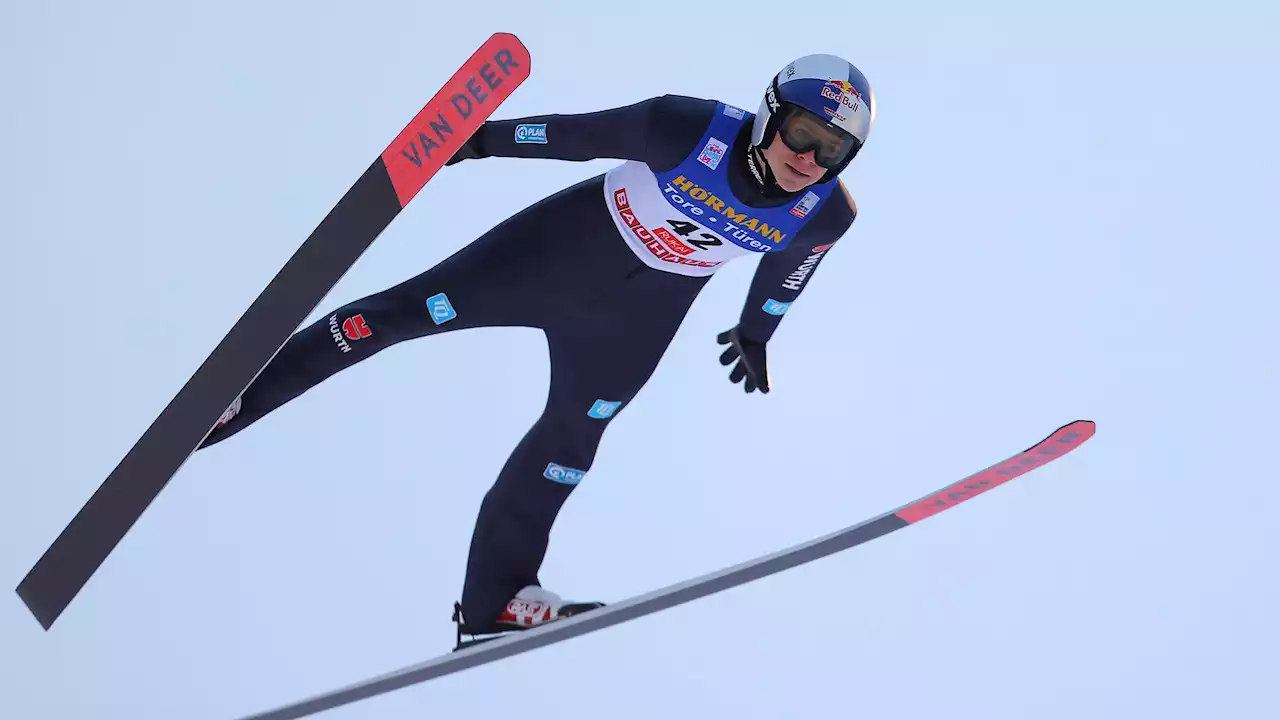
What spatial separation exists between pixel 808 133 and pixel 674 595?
3.73 ft

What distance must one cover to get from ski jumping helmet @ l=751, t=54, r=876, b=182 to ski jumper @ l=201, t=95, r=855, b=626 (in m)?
0.12

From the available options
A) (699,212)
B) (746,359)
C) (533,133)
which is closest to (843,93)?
(699,212)

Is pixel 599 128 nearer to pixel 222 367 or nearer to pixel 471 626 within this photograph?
pixel 222 367

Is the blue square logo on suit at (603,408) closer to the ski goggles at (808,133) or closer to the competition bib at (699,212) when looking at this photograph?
the competition bib at (699,212)

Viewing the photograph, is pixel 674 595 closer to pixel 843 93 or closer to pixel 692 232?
pixel 692 232

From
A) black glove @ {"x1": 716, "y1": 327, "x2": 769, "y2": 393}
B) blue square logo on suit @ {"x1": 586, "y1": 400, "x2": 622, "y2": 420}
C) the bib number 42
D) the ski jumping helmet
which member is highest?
the ski jumping helmet

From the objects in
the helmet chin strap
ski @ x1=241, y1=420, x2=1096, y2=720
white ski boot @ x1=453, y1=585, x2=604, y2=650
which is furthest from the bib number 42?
white ski boot @ x1=453, y1=585, x2=604, y2=650

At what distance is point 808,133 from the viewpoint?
3412mm

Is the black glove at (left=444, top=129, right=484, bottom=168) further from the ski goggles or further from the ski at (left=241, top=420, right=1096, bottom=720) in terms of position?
the ski at (left=241, top=420, right=1096, bottom=720)

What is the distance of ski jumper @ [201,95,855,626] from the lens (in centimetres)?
350

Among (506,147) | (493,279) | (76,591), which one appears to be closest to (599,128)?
(506,147)

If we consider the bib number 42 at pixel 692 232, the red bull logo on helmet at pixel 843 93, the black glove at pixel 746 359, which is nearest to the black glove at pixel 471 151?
the bib number 42 at pixel 692 232

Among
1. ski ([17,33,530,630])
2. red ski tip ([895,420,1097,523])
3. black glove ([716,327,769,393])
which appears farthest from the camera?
black glove ([716,327,769,393])

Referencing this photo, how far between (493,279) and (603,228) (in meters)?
0.29
